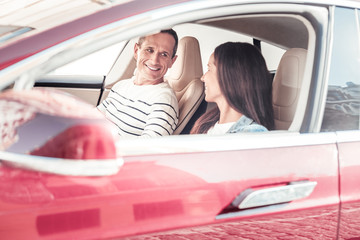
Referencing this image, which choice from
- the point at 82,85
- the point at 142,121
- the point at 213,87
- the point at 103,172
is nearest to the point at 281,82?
the point at 213,87

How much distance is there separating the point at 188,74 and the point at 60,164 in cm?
184

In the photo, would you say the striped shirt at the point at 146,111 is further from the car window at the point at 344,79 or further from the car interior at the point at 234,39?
the car window at the point at 344,79

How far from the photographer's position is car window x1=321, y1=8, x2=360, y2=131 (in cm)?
189

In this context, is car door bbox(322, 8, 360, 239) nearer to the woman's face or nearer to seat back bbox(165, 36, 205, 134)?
the woman's face

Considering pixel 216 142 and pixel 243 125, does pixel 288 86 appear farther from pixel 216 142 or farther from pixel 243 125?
pixel 216 142

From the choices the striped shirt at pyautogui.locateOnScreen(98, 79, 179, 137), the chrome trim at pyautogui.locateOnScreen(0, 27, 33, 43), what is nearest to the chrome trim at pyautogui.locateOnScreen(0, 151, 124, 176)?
the chrome trim at pyautogui.locateOnScreen(0, 27, 33, 43)

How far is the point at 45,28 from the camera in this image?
147cm

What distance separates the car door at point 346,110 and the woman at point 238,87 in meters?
0.40

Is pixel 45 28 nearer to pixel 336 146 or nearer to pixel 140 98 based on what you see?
pixel 336 146

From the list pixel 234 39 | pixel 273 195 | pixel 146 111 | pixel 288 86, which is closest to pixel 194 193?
pixel 273 195

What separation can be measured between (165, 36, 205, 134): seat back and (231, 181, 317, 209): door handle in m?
1.28

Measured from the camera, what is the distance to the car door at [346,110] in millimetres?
1747

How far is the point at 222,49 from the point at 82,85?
73.2 inches

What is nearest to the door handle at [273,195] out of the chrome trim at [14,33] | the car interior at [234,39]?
the car interior at [234,39]
